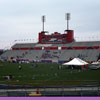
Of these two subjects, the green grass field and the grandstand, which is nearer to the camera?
the green grass field

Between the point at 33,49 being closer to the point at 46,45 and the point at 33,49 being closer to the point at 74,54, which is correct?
the point at 46,45

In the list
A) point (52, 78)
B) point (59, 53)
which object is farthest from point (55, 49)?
point (52, 78)

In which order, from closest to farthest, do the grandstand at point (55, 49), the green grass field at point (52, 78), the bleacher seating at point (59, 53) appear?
the green grass field at point (52, 78)
the bleacher seating at point (59, 53)
the grandstand at point (55, 49)

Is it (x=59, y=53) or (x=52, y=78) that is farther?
(x=59, y=53)

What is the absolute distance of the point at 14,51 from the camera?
78062mm

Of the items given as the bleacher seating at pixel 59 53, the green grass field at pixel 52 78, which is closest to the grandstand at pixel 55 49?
the bleacher seating at pixel 59 53

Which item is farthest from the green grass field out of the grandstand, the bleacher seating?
the grandstand

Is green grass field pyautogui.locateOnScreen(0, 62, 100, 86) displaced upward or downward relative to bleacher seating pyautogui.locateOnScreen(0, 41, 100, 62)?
downward

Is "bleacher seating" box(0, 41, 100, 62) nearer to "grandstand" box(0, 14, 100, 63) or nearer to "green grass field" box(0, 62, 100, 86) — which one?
"grandstand" box(0, 14, 100, 63)

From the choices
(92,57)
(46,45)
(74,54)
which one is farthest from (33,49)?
(92,57)

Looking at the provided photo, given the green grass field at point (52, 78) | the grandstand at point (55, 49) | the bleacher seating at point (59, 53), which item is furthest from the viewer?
the grandstand at point (55, 49)

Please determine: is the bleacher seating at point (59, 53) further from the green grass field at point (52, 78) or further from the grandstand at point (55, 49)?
the green grass field at point (52, 78)

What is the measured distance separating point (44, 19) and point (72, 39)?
1267cm

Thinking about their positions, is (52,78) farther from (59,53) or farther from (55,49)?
(55,49)
